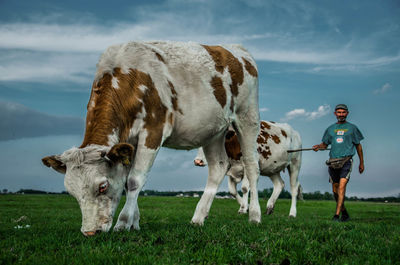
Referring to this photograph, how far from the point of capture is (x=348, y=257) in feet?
13.7

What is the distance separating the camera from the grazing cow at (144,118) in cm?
528

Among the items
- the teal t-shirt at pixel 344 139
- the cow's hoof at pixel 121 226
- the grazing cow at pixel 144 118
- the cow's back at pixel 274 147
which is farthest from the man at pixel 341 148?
the cow's hoof at pixel 121 226

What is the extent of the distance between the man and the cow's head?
668 centimetres

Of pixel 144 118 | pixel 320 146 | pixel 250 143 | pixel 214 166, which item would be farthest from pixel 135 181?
pixel 320 146

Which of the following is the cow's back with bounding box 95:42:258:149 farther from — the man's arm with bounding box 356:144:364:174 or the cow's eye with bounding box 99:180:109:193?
the man's arm with bounding box 356:144:364:174

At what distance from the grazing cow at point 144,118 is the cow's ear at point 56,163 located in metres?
0.01

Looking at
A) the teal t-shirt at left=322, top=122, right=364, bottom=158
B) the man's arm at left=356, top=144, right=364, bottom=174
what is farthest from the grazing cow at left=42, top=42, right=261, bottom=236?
the man's arm at left=356, top=144, right=364, bottom=174

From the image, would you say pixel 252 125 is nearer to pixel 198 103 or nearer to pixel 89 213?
pixel 198 103

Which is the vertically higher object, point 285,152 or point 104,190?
point 285,152

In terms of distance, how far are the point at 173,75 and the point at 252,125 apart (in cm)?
245

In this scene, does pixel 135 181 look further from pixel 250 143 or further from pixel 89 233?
pixel 250 143

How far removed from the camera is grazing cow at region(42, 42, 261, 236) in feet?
17.3

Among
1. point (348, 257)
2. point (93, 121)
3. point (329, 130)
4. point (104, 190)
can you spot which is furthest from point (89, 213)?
point (329, 130)

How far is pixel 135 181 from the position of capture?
577 centimetres
